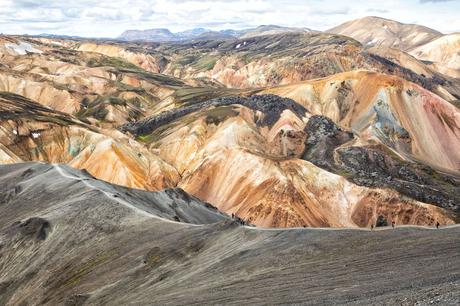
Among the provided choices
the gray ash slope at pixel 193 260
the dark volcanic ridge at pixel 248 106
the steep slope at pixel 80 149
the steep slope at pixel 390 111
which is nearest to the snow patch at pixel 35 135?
the steep slope at pixel 80 149

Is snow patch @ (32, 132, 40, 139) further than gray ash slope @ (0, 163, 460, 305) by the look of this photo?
Yes

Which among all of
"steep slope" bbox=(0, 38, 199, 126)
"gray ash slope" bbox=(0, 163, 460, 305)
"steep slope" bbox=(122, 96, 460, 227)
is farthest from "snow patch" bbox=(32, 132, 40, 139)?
"gray ash slope" bbox=(0, 163, 460, 305)

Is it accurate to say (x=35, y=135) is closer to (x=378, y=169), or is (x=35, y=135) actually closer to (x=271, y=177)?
(x=271, y=177)

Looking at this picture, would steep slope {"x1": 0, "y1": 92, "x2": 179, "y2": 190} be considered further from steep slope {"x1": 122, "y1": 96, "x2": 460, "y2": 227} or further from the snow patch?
steep slope {"x1": 122, "y1": 96, "x2": 460, "y2": 227}

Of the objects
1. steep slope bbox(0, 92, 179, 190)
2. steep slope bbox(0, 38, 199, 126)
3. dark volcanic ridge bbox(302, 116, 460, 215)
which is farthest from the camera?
steep slope bbox(0, 38, 199, 126)

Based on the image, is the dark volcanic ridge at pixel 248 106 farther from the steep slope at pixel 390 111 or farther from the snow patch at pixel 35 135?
the snow patch at pixel 35 135

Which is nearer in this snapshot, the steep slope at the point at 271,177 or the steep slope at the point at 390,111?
the steep slope at the point at 271,177
